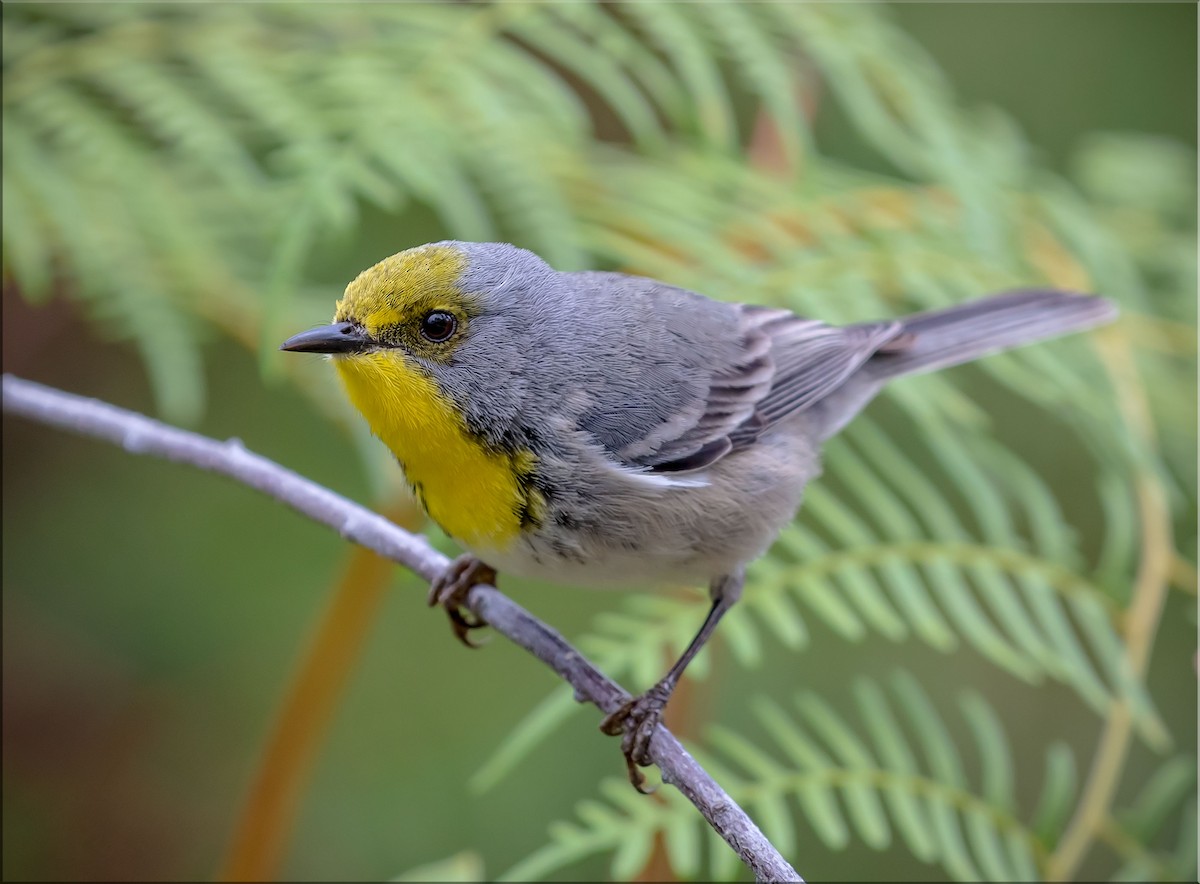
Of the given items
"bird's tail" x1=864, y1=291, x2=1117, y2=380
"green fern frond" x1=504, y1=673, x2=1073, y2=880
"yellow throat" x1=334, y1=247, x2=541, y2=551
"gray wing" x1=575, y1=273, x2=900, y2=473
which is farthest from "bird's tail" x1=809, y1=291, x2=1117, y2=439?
"yellow throat" x1=334, y1=247, x2=541, y2=551

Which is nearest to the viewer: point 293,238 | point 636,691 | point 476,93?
point 293,238

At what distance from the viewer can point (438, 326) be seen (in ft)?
7.93

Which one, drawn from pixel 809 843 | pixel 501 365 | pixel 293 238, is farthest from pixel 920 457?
pixel 293 238

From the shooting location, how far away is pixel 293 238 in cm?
229

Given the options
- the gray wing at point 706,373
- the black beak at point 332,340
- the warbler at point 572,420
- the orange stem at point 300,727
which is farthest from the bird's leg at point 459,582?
the black beak at point 332,340

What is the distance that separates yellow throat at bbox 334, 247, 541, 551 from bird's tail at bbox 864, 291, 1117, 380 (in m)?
1.35

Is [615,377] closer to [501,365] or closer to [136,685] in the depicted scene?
[501,365]

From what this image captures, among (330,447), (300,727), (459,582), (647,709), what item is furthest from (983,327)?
(330,447)

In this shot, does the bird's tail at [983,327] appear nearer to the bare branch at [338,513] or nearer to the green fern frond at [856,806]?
the green fern frond at [856,806]

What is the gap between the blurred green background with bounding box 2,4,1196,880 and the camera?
3.11 m

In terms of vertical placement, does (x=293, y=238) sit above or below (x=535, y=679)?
above

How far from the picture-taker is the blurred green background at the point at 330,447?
311 cm

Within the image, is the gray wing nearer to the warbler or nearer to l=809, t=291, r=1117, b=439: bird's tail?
the warbler

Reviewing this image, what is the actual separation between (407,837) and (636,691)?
1151mm
